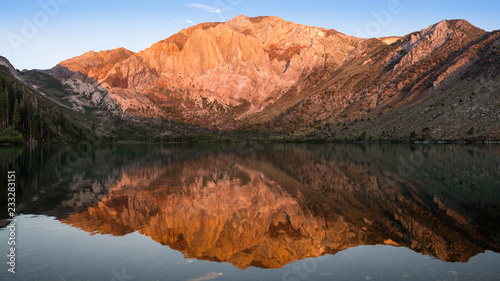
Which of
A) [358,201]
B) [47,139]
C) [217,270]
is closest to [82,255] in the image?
[217,270]

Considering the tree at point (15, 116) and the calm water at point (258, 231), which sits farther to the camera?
the tree at point (15, 116)

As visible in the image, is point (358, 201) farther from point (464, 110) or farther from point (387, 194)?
point (464, 110)

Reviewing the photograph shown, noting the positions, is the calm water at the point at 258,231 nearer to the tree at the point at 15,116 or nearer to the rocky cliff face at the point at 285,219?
the rocky cliff face at the point at 285,219

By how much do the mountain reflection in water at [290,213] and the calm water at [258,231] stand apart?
0.23 ft

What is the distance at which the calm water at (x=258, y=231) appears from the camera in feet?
42.7

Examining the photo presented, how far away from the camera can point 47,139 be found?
149875mm

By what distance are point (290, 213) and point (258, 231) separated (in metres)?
4.16

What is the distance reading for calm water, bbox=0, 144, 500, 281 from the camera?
42.7 ft

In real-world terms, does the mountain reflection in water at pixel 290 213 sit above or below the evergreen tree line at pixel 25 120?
below

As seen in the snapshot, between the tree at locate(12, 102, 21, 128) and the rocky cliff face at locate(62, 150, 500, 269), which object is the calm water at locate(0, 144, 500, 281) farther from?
the tree at locate(12, 102, 21, 128)

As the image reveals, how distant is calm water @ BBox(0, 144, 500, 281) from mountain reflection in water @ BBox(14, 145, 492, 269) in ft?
0.23

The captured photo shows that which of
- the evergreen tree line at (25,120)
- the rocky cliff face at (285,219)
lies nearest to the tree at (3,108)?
the evergreen tree line at (25,120)

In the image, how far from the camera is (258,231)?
18078mm

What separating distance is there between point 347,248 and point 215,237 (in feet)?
19.5
